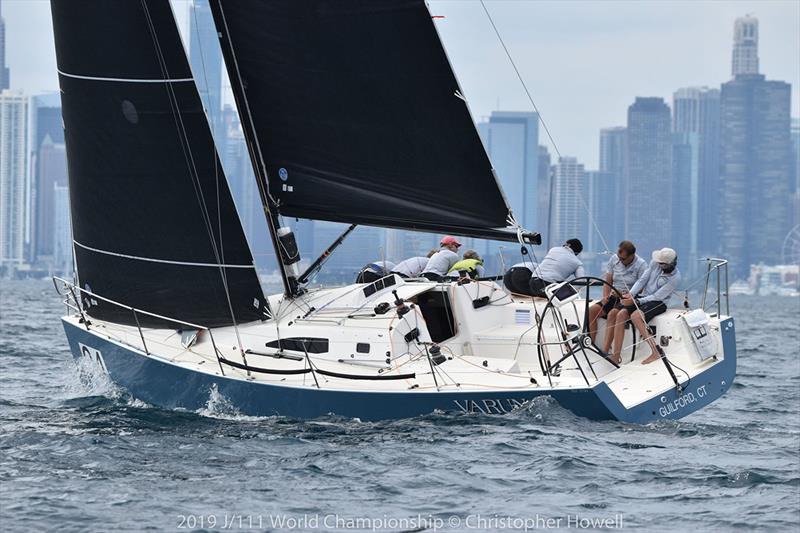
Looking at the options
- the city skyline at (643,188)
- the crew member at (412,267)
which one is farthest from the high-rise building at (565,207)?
the crew member at (412,267)

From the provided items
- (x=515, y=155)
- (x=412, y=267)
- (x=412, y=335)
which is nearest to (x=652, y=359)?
(x=412, y=335)

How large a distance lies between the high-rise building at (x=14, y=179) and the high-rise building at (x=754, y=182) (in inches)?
3205

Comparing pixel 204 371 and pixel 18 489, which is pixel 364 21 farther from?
pixel 18 489

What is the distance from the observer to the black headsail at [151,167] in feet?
42.0

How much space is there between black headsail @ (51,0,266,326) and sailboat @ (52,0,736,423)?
16 millimetres

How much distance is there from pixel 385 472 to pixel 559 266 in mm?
3820

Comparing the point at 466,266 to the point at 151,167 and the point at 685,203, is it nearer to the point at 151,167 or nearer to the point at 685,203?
the point at 151,167

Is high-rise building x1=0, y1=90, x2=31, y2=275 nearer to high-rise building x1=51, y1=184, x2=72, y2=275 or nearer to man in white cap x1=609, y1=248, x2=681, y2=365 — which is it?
high-rise building x1=51, y1=184, x2=72, y2=275

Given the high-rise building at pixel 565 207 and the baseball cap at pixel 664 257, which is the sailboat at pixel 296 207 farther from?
the high-rise building at pixel 565 207

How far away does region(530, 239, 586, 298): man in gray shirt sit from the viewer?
1342 centimetres

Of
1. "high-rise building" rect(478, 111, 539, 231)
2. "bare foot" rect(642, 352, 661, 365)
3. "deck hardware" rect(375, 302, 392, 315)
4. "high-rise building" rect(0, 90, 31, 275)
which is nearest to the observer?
"deck hardware" rect(375, 302, 392, 315)

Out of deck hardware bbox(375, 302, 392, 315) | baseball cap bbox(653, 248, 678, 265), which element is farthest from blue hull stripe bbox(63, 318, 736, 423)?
deck hardware bbox(375, 302, 392, 315)

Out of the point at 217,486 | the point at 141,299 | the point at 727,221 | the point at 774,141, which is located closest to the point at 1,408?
the point at 141,299

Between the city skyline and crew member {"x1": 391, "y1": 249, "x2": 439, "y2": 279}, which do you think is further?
the city skyline
